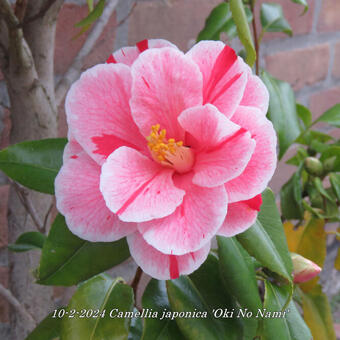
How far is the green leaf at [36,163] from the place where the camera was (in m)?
0.37

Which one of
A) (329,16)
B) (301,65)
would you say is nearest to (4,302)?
(301,65)

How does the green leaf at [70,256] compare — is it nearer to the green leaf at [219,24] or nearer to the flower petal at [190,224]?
the flower petal at [190,224]

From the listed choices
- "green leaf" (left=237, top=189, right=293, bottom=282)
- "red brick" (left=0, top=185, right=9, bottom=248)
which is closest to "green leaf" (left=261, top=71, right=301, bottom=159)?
"green leaf" (left=237, top=189, right=293, bottom=282)

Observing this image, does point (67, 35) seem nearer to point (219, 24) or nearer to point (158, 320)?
point (219, 24)

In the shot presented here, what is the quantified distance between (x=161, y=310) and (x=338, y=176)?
35 centimetres

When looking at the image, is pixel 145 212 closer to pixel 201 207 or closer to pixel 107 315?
pixel 201 207

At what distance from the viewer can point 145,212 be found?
0.84ft

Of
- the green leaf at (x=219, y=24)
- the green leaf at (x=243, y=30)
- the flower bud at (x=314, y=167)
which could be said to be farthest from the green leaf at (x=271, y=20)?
the green leaf at (x=243, y=30)

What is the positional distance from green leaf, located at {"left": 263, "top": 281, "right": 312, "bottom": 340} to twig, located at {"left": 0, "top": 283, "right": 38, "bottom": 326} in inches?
11.0

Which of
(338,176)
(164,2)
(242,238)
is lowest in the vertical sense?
(338,176)

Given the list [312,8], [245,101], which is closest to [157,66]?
[245,101]

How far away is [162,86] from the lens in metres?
0.28

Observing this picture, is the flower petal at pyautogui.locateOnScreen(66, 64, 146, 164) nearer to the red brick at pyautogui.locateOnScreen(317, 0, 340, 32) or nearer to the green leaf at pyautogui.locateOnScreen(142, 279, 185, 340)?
the green leaf at pyautogui.locateOnScreen(142, 279, 185, 340)

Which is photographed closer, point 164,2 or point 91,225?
point 91,225
